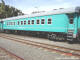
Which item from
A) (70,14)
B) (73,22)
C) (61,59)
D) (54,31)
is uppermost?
(70,14)

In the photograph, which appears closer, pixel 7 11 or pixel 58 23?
pixel 58 23

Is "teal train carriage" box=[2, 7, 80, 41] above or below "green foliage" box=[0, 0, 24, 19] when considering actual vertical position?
below

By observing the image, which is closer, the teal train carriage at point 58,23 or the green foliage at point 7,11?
the teal train carriage at point 58,23

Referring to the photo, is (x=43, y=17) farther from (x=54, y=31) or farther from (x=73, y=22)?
(x=73, y=22)

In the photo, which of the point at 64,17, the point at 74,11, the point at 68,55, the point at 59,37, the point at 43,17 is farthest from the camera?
the point at 43,17

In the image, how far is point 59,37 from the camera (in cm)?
1280

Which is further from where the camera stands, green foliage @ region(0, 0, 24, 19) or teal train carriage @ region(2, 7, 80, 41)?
green foliage @ region(0, 0, 24, 19)

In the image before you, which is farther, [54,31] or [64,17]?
[54,31]

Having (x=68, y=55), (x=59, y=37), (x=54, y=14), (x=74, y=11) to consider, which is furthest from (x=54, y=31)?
(x=68, y=55)

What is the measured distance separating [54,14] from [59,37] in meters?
2.72

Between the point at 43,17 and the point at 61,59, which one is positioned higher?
the point at 43,17

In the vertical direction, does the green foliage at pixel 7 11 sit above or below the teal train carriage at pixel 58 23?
above

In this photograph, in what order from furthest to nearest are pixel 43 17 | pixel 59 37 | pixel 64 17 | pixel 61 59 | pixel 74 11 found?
pixel 43 17 → pixel 59 37 → pixel 64 17 → pixel 74 11 → pixel 61 59

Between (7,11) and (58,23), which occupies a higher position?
(7,11)
